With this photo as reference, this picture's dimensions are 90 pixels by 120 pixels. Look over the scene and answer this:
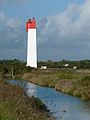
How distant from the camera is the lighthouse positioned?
69.3 metres

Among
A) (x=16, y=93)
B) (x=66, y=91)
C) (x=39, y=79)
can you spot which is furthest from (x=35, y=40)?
(x=16, y=93)

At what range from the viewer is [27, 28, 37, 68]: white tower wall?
227ft

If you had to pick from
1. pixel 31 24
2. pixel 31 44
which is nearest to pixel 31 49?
pixel 31 44

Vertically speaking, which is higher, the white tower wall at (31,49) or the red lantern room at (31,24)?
the red lantern room at (31,24)

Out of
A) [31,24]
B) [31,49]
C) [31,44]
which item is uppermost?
[31,24]

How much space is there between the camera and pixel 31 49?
69.9m

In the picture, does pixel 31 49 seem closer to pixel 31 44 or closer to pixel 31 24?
pixel 31 44

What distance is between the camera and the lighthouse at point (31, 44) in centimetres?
6931

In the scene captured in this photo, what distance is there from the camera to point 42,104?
61.7ft

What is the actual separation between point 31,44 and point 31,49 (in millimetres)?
1040

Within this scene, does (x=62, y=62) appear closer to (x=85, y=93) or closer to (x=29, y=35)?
(x=29, y=35)

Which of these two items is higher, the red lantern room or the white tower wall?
the red lantern room

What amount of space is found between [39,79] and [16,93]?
146 ft

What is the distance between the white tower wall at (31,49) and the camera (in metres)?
69.2
